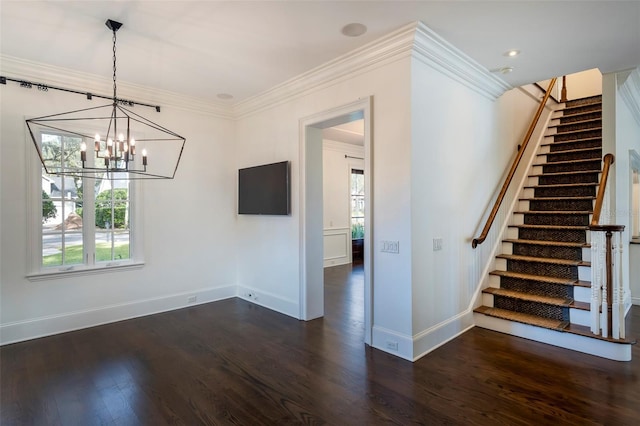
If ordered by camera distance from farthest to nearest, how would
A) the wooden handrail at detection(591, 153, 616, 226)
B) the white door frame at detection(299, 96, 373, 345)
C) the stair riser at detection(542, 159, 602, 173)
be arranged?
the stair riser at detection(542, 159, 602, 173) < the white door frame at detection(299, 96, 373, 345) < the wooden handrail at detection(591, 153, 616, 226)

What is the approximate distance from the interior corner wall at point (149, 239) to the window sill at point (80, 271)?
0.16 feet

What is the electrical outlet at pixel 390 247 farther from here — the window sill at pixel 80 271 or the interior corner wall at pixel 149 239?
the window sill at pixel 80 271

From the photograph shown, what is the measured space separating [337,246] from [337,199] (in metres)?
1.20

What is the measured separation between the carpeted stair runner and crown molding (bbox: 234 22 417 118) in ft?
10.1

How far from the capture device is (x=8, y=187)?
3.57m

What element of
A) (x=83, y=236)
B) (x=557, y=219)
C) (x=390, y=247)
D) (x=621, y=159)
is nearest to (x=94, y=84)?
(x=83, y=236)

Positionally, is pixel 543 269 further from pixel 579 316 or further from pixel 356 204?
pixel 356 204

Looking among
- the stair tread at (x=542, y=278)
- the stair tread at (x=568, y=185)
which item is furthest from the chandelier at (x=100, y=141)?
the stair tread at (x=568, y=185)

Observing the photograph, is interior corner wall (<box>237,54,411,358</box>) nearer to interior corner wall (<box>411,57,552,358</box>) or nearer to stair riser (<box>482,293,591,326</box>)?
interior corner wall (<box>411,57,552,358</box>)

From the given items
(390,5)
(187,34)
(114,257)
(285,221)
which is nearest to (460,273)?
(285,221)

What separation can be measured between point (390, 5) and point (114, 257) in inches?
171

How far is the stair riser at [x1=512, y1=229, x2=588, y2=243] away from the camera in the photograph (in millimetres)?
4211

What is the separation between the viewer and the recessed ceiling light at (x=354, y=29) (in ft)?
9.54

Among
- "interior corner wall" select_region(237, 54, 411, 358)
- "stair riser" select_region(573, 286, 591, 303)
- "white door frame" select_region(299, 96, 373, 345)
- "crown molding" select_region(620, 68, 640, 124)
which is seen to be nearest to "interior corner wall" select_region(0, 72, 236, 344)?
"interior corner wall" select_region(237, 54, 411, 358)
